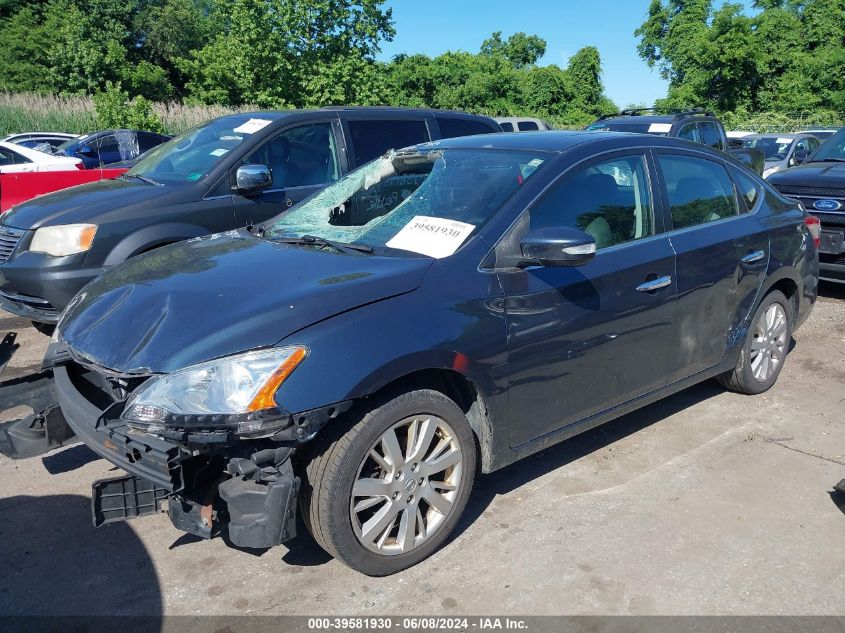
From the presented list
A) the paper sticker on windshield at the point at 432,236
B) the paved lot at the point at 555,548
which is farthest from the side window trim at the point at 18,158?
the paper sticker on windshield at the point at 432,236

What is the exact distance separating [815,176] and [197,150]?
6.35 metres

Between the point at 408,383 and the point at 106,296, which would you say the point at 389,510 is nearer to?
the point at 408,383

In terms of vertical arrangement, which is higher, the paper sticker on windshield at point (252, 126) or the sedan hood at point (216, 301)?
the paper sticker on windshield at point (252, 126)

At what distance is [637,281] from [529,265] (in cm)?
76

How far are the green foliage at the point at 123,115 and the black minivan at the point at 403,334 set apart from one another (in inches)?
866

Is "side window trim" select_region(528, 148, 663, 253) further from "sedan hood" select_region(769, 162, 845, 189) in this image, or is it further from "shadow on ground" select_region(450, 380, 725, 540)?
"sedan hood" select_region(769, 162, 845, 189)

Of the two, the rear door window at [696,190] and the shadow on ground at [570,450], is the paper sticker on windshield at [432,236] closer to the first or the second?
the shadow on ground at [570,450]

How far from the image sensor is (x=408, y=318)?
9.89 ft

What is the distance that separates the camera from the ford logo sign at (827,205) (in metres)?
7.56

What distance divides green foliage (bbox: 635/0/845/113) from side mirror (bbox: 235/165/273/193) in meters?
33.9

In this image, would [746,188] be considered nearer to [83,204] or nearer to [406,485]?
[406,485]

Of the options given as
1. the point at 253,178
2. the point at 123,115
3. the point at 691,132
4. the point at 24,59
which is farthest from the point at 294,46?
the point at 253,178

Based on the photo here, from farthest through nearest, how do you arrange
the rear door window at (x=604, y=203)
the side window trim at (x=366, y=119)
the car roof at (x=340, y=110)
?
the side window trim at (x=366, y=119) < the car roof at (x=340, y=110) < the rear door window at (x=604, y=203)

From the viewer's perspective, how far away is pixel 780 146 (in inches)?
599
